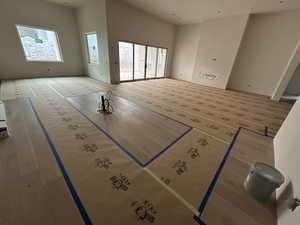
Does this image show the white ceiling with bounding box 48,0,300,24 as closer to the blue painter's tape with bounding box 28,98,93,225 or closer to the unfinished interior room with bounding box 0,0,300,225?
the unfinished interior room with bounding box 0,0,300,225

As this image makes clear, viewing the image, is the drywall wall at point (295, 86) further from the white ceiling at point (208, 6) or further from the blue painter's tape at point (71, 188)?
the blue painter's tape at point (71, 188)

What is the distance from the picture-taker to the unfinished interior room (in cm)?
114

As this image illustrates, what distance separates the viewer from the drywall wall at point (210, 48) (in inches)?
214

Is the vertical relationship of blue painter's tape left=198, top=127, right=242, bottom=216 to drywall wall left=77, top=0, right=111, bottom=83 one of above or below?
below

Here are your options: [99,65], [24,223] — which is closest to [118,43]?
[99,65]

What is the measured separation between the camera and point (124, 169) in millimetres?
1494

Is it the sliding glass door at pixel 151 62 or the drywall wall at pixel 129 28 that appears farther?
the sliding glass door at pixel 151 62

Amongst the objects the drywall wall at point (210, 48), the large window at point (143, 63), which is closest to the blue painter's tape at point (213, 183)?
the drywall wall at point (210, 48)

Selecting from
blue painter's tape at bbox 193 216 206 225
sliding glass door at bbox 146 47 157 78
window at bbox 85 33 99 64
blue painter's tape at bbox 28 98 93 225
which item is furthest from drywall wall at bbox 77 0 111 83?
blue painter's tape at bbox 193 216 206 225

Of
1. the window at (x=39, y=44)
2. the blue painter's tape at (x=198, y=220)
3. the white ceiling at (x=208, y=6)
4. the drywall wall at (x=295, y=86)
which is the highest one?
the white ceiling at (x=208, y=6)

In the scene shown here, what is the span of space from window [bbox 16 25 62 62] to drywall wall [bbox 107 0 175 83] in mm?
3178

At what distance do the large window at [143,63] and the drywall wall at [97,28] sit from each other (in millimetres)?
954

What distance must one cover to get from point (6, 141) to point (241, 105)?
568cm

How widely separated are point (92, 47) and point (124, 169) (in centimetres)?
664
